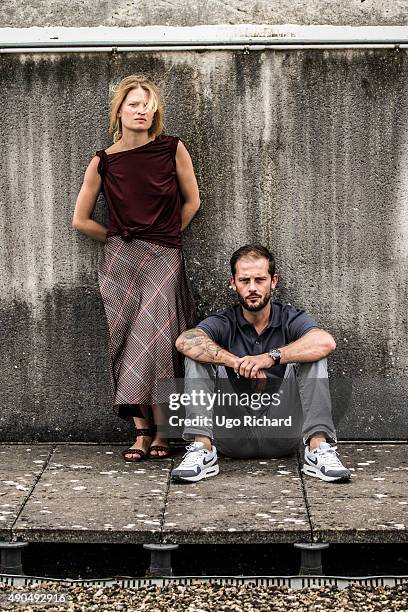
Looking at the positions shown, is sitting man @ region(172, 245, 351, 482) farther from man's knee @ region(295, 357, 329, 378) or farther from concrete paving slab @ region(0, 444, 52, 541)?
concrete paving slab @ region(0, 444, 52, 541)

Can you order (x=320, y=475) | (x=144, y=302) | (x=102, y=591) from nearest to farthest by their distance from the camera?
(x=102, y=591) < (x=320, y=475) < (x=144, y=302)

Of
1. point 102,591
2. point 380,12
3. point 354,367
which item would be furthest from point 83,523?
point 380,12

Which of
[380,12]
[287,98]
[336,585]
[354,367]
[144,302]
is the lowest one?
[336,585]

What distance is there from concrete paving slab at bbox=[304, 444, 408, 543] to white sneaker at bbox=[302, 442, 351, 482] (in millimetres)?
36

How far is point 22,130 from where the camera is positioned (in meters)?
6.40

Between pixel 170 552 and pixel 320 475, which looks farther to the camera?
pixel 320 475

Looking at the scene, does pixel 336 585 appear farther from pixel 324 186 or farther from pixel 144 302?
pixel 324 186

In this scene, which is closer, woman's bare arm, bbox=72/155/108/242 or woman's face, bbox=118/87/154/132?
woman's face, bbox=118/87/154/132

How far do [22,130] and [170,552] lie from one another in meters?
2.58

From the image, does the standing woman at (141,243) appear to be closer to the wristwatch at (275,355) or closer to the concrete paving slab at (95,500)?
the concrete paving slab at (95,500)

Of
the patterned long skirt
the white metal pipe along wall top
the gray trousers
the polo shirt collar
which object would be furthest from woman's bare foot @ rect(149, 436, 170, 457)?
the white metal pipe along wall top

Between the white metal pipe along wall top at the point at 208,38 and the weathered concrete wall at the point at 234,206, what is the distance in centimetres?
6

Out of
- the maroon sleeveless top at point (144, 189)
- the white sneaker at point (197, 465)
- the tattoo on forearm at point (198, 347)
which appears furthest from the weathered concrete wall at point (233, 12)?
the white sneaker at point (197, 465)

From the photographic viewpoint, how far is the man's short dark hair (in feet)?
19.8
